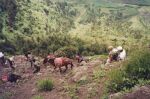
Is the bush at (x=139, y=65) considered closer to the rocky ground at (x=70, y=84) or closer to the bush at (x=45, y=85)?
the rocky ground at (x=70, y=84)

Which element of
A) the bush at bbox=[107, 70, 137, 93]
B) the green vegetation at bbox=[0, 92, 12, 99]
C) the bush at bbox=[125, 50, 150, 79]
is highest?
the bush at bbox=[125, 50, 150, 79]

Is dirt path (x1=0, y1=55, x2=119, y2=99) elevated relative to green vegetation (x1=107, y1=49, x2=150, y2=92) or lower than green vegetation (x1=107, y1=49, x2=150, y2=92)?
lower

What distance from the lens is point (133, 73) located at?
14570mm

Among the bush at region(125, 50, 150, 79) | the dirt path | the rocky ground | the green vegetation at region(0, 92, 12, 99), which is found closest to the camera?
the bush at region(125, 50, 150, 79)

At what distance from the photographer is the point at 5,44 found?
Answer: 33.7 meters

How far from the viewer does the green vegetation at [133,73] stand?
14359mm

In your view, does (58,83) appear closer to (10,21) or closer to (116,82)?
(116,82)

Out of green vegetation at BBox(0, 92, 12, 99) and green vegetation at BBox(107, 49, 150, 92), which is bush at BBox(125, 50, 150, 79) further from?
green vegetation at BBox(0, 92, 12, 99)

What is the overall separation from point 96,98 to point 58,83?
287 centimetres

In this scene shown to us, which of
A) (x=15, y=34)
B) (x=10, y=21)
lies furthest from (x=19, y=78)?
(x=10, y=21)

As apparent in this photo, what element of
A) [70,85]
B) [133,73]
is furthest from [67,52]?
[133,73]

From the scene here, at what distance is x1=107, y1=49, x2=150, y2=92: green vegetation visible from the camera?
1436 centimetres

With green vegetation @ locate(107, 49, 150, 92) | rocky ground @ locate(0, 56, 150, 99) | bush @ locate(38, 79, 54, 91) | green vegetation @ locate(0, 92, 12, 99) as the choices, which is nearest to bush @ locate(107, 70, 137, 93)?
green vegetation @ locate(107, 49, 150, 92)

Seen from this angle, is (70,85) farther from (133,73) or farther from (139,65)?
(139,65)
